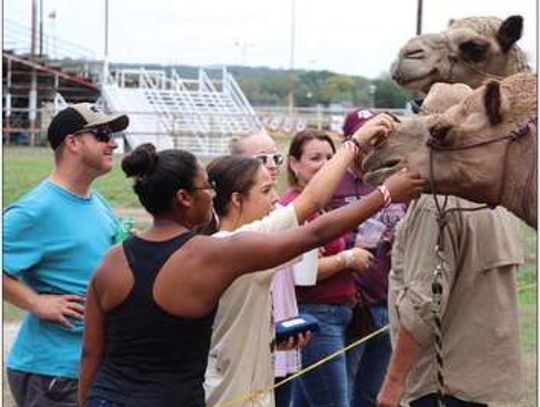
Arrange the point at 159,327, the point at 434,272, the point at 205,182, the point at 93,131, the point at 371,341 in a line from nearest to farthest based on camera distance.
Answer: the point at 159,327 < the point at 205,182 < the point at 434,272 < the point at 93,131 < the point at 371,341

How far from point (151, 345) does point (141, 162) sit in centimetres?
54

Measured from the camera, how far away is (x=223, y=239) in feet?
10.4

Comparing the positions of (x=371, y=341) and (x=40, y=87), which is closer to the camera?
(x=371, y=341)

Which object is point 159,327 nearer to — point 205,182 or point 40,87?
point 205,182

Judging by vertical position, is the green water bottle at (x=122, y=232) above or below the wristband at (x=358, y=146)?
below

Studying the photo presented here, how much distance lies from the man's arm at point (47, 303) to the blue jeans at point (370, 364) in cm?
176

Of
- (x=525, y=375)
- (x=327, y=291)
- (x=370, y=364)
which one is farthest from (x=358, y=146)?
(x=525, y=375)

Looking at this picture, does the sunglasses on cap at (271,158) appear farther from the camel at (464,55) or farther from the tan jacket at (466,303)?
the tan jacket at (466,303)

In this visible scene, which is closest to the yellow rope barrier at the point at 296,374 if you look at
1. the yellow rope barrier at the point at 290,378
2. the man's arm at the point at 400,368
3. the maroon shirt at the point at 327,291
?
the yellow rope barrier at the point at 290,378

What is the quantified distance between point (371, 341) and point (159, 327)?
A: 2.32 metres

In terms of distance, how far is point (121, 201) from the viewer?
66.1ft

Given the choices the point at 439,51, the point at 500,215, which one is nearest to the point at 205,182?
Result: the point at 500,215

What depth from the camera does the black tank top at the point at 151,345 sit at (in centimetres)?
312

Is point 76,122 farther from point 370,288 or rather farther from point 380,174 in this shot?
point 370,288
